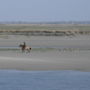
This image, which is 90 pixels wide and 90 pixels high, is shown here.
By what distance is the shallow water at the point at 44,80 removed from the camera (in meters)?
16.6

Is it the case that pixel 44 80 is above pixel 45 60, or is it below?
below

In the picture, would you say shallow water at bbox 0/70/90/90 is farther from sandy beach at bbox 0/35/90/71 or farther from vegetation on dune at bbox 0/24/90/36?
vegetation on dune at bbox 0/24/90/36

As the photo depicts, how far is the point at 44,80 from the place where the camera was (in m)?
18.0

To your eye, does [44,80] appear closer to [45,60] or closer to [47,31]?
[45,60]

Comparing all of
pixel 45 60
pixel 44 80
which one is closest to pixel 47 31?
pixel 45 60

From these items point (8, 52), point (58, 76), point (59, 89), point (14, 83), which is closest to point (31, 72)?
point (58, 76)

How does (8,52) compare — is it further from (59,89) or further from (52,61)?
(59,89)

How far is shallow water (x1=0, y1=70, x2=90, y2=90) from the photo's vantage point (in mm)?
16594

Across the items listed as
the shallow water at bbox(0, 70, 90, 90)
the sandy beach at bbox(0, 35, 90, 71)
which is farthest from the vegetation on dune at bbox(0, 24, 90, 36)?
the shallow water at bbox(0, 70, 90, 90)

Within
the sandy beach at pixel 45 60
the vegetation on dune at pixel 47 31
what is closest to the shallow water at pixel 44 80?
the sandy beach at pixel 45 60

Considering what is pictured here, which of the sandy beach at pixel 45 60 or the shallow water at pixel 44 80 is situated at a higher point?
the sandy beach at pixel 45 60

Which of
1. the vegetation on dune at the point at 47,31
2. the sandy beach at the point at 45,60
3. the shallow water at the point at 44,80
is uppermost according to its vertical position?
the vegetation on dune at the point at 47,31

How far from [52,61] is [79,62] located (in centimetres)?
139

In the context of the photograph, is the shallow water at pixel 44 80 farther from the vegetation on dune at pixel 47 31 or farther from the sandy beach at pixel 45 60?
the vegetation on dune at pixel 47 31
